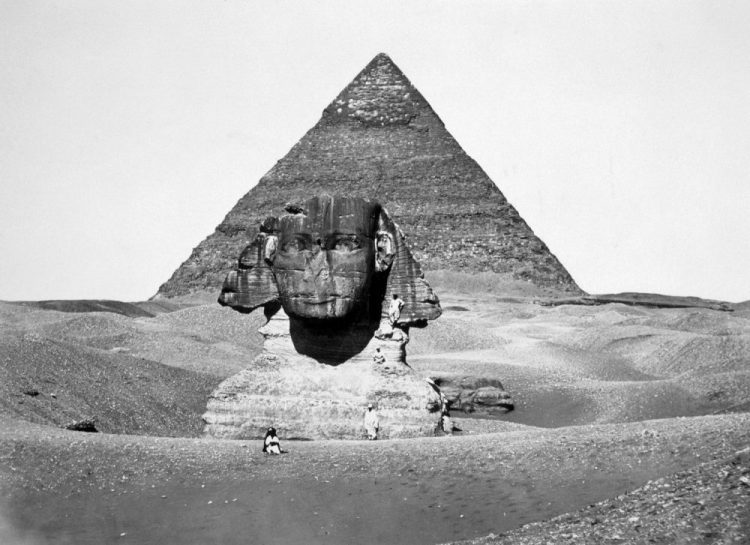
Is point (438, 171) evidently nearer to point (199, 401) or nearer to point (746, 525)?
point (199, 401)

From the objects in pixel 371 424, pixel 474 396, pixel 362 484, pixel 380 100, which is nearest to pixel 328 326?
pixel 371 424

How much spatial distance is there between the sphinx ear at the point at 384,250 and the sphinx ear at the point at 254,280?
0.89 m

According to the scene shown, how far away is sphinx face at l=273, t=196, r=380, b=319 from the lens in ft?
45.3

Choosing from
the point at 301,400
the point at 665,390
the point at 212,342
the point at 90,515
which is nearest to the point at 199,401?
the point at 301,400

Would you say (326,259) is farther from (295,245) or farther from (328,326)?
(328,326)

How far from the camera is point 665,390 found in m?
21.0

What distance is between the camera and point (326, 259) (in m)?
13.8

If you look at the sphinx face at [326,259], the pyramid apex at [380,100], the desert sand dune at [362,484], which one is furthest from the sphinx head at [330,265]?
the pyramid apex at [380,100]

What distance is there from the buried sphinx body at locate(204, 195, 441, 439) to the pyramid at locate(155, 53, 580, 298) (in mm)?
87108

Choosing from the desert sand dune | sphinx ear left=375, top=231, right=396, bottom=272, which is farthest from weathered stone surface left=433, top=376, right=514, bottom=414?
sphinx ear left=375, top=231, right=396, bottom=272

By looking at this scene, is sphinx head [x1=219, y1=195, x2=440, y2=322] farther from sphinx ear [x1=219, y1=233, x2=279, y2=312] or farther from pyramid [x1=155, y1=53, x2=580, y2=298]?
pyramid [x1=155, y1=53, x2=580, y2=298]

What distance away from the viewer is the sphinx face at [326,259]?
1380cm

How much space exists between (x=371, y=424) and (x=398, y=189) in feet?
347

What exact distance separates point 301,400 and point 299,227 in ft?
4.68
